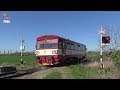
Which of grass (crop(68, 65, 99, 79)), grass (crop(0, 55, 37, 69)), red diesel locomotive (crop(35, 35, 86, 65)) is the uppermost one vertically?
red diesel locomotive (crop(35, 35, 86, 65))

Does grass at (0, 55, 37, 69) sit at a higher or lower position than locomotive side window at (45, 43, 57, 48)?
lower

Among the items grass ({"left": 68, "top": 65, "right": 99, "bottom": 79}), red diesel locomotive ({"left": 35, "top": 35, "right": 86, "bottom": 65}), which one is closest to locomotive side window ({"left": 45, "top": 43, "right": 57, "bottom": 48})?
red diesel locomotive ({"left": 35, "top": 35, "right": 86, "bottom": 65})

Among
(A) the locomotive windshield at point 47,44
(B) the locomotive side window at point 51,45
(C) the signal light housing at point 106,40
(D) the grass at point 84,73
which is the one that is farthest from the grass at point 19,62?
(C) the signal light housing at point 106,40

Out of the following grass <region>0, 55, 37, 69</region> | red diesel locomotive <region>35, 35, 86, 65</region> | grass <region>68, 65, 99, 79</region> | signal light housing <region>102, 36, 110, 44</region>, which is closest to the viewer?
grass <region>68, 65, 99, 79</region>

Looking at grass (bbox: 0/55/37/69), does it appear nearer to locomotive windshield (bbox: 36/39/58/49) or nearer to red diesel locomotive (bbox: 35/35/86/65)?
red diesel locomotive (bbox: 35/35/86/65)

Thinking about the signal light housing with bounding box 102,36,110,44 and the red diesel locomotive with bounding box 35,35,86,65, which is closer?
the signal light housing with bounding box 102,36,110,44

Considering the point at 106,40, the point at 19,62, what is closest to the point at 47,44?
the point at 106,40

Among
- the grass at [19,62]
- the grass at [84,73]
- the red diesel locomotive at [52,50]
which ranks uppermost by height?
the red diesel locomotive at [52,50]

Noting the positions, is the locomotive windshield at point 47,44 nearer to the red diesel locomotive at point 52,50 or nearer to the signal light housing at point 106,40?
the red diesel locomotive at point 52,50

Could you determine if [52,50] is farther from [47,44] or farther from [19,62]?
[19,62]
